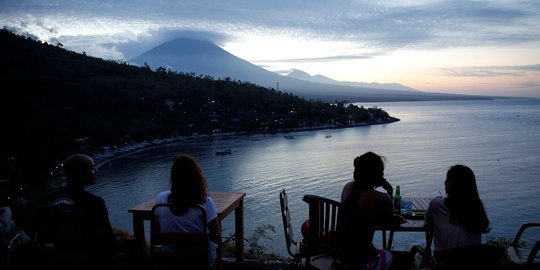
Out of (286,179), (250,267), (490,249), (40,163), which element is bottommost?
(286,179)

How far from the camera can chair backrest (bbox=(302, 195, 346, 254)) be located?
8.31 ft

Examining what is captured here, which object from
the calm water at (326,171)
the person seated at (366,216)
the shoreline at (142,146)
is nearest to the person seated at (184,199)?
the person seated at (366,216)

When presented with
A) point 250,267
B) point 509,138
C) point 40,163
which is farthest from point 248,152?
point 250,267

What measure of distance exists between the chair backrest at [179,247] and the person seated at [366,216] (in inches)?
32.7

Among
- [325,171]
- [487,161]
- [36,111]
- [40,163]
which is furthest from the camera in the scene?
[36,111]

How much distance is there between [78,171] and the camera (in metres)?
2.52

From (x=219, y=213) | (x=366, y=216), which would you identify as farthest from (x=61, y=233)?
(x=366, y=216)

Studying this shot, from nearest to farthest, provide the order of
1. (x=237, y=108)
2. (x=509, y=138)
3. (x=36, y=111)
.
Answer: (x=36, y=111)
(x=509, y=138)
(x=237, y=108)

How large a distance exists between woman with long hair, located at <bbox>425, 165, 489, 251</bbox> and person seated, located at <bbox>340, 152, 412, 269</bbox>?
0.98 ft

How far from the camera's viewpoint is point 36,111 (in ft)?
190

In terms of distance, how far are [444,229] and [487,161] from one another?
49.6m

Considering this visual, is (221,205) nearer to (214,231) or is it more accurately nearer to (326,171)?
(214,231)

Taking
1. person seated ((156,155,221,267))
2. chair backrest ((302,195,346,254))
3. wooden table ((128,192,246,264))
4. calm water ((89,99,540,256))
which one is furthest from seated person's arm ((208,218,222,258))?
calm water ((89,99,540,256))

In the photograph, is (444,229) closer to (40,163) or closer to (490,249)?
Result: (490,249)
